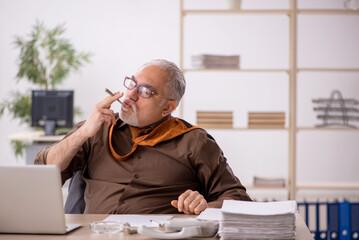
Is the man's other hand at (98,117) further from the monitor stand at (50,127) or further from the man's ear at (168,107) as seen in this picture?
the monitor stand at (50,127)

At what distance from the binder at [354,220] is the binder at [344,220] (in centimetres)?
3

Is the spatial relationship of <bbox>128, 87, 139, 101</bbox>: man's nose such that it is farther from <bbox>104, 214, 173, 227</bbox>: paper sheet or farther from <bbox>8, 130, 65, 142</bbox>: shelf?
<bbox>8, 130, 65, 142</bbox>: shelf

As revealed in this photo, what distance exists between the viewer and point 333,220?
3.75m

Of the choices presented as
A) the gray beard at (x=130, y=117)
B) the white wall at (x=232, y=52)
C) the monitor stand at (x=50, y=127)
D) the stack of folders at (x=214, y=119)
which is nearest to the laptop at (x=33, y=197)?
the gray beard at (x=130, y=117)

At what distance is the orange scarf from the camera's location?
2132 mm

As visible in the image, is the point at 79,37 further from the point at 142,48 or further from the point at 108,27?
the point at 142,48

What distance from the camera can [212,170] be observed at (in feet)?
6.90

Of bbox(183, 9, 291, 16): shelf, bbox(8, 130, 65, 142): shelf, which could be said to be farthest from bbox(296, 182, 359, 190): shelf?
bbox(8, 130, 65, 142): shelf

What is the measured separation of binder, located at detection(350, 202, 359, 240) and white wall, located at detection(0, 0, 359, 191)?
1.33 m

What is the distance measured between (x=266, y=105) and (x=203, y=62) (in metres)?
1.27

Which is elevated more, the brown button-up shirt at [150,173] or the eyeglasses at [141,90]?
the eyeglasses at [141,90]

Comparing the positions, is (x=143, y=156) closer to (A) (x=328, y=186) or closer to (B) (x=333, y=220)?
(B) (x=333, y=220)

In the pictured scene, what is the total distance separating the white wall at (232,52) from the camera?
16.7 ft

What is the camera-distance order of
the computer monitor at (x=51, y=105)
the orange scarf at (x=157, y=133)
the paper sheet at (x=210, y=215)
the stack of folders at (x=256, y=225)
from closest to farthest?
the stack of folders at (x=256, y=225)
the paper sheet at (x=210, y=215)
the orange scarf at (x=157, y=133)
the computer monitor at (x=51, y=105)
